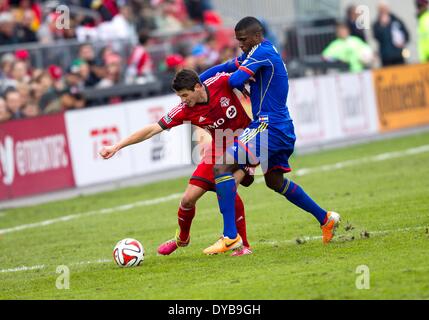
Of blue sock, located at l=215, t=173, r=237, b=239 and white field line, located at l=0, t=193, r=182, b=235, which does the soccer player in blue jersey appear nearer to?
blue sock, located at l=215, t=173, r=237, b=239

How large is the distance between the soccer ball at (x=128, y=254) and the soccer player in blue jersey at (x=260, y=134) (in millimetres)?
722

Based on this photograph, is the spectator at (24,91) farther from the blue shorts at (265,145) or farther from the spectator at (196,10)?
the blue shorts at (265,145)

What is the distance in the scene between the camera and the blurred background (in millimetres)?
18281

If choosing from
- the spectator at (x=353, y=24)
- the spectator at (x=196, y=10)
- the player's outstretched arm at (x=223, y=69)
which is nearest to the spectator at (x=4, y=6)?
the spectator at (x=196, y=10)

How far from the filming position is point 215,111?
998 cm

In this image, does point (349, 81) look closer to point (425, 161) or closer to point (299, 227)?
point (425, 161)

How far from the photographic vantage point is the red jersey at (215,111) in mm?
9906

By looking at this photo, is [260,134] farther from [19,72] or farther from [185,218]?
[19,72]

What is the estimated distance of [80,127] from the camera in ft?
59.7

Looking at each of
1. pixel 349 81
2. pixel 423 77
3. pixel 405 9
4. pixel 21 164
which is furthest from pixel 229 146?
pixel 405 9

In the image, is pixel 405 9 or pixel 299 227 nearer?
pixel 299 227

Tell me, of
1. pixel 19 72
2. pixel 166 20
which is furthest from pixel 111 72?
pixel 166 20

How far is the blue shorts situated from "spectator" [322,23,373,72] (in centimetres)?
1436

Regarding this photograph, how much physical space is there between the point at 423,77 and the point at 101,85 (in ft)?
26.9
